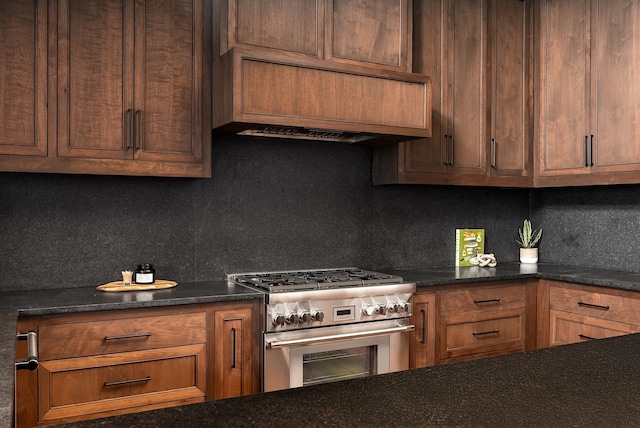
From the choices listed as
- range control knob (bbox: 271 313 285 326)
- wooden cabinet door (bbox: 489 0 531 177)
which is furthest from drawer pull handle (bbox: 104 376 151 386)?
wooden cabinet door (bbox: 489 0 531 177)

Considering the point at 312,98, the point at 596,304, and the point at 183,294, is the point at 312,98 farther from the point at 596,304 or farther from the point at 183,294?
the point at 596,304

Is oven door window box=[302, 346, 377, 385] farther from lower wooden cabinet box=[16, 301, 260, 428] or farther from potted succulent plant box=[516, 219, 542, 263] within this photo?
potted succulent plant box=[516, 219, 542, 263]

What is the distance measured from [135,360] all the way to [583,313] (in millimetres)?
2274

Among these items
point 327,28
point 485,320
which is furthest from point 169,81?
point 485,320

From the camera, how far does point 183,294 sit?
2.44 meters

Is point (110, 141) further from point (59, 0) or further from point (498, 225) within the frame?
point (498, 225)

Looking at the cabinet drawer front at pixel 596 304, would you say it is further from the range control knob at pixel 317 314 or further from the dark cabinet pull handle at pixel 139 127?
the dark cabinet pull handle at pixel 139 127

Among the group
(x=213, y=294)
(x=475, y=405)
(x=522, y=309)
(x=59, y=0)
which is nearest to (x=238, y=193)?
(x=213, y=294)

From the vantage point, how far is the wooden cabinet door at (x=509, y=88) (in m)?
3.45

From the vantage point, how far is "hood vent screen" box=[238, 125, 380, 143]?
9.30 ft

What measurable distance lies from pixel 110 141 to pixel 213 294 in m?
0.80

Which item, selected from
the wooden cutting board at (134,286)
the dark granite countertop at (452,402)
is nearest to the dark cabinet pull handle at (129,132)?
the wooden cutting board at (134,286)

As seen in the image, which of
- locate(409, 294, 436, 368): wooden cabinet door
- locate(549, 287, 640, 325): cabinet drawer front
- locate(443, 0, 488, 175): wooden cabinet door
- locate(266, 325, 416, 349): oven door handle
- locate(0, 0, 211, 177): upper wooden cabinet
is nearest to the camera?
locate(0, 0, 211, 177): upper wooden cabinet

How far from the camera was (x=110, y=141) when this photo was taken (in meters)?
2.45
